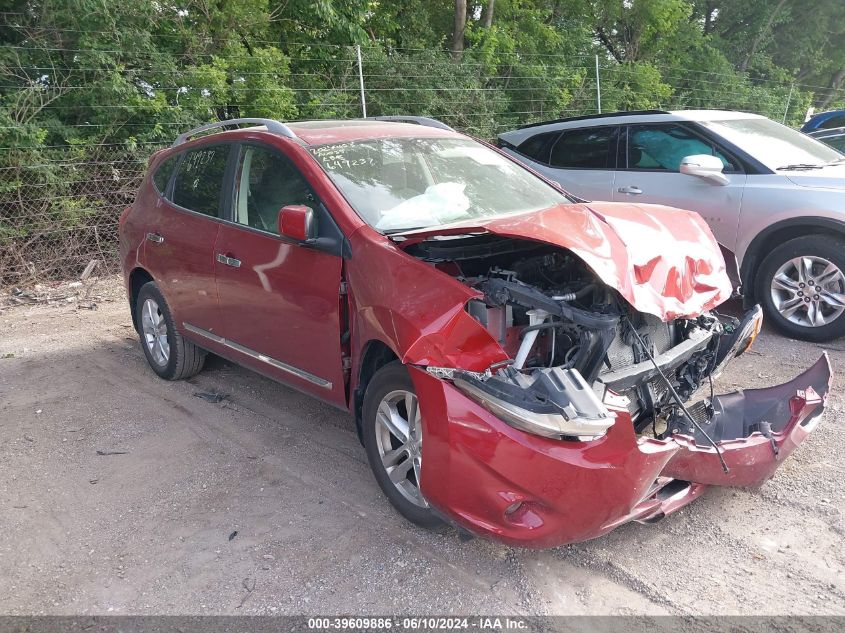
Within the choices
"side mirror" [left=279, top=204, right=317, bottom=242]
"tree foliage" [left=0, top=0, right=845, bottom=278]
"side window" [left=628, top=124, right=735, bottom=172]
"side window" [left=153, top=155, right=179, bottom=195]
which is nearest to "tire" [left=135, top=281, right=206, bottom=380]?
A: "side window" [left=153, top=155, right=179, bottom=195]

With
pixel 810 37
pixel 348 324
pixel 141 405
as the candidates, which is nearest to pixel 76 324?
pixel 141 405

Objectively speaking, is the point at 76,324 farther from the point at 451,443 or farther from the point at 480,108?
the point at 480,108

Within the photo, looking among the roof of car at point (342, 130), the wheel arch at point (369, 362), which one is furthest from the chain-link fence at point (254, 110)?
the wheel arch at point (369, 362)

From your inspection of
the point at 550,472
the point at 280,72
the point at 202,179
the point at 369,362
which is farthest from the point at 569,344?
the point at 280,72

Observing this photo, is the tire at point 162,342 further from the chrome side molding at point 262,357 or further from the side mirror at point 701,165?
the side mirror at point 701,165

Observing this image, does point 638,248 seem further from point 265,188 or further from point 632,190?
point 632,190

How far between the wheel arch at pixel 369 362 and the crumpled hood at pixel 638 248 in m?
0.53

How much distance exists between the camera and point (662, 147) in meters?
6.79

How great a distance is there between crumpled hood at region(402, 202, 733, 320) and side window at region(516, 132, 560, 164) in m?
4.06

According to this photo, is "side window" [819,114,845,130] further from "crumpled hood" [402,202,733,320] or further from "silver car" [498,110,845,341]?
"crumpled hood" [402,202,733,320]

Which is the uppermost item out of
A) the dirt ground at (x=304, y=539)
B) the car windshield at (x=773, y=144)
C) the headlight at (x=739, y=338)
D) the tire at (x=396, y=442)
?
the car windshield at (x=773, y=144)

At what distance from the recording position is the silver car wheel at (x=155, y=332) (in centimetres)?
557

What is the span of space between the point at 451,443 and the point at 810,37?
76.3ft

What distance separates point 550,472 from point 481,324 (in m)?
0.71
